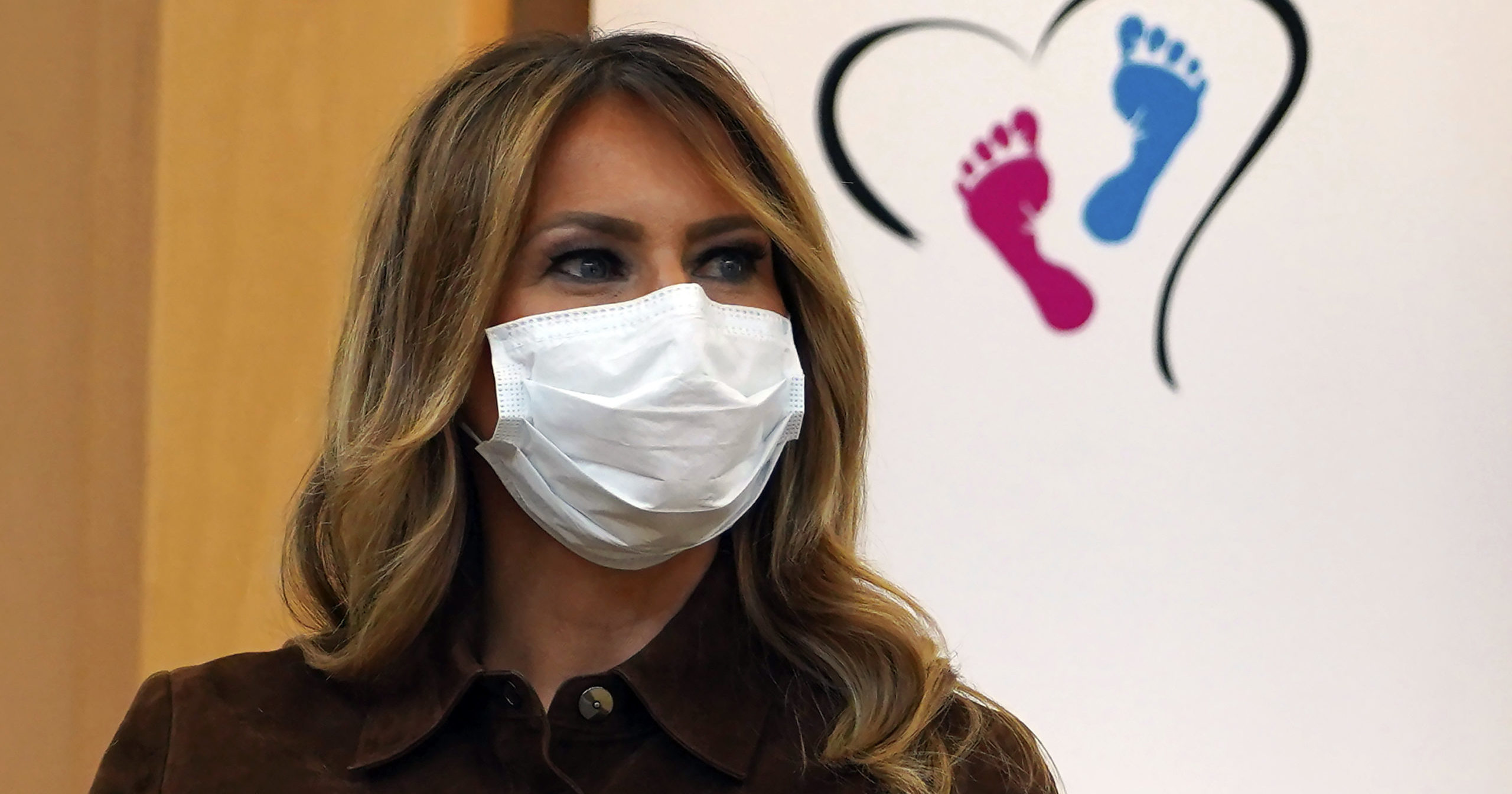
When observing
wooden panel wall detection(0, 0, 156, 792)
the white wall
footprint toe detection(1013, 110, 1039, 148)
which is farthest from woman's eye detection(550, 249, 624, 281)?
wooden panel wall detection(0, 0, 156, 792)

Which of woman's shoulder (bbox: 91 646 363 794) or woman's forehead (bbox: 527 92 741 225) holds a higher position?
woman's forehead (bbox: 527 92 741 225)

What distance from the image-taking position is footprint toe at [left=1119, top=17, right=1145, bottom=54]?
78.4 inches

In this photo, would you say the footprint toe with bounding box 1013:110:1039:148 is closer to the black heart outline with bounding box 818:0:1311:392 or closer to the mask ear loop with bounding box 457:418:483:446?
the black heart outline with bounding box 818:0:1311:392

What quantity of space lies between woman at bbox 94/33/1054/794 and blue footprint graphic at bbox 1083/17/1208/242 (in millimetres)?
640

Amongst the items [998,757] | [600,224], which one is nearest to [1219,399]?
[998,757]

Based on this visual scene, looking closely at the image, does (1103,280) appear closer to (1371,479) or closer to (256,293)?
(1371,479)

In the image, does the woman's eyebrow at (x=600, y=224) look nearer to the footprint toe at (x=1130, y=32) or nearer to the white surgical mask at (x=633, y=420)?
the white surgical mask at (x=633, y=420)

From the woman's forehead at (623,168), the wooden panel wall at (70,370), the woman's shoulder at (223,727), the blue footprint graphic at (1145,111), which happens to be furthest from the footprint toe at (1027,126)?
the wooden panel wall at (70,370)

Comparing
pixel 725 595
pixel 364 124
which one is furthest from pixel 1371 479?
pixel 364 124

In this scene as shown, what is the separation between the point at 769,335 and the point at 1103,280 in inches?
29.3

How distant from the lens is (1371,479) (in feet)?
6.18

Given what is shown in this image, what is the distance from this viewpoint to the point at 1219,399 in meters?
1.94

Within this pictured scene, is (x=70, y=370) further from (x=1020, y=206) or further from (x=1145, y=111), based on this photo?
(x=1145, y=111)

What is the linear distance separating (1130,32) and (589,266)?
961 millimetres
